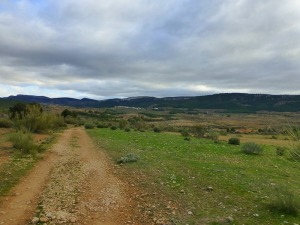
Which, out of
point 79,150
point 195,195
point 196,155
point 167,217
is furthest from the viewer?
point 79,150

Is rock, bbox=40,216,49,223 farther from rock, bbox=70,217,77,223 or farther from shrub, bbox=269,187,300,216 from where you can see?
shrub, bbox=269,187,300,216

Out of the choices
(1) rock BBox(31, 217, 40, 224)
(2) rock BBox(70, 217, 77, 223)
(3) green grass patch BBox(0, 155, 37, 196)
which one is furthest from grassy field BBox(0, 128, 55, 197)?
(2) rock BBox(70, 217, 77, 223)

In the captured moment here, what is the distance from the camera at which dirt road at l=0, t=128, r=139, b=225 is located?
8641mm

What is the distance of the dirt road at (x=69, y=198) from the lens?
28.3 ft

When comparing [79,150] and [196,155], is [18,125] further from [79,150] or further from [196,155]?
[196,155]

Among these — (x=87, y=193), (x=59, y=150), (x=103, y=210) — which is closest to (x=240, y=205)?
(x=103, y=210)

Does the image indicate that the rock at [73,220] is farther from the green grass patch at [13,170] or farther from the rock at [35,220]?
the green grass patch at [13,170]

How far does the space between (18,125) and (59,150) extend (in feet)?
42.1

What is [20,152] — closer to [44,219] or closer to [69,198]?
[69,198]

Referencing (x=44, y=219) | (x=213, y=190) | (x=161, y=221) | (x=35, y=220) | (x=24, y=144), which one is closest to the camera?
(x=35, y=220)

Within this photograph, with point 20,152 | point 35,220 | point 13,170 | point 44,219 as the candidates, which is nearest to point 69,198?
point 44,219

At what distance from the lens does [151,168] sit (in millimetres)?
15477

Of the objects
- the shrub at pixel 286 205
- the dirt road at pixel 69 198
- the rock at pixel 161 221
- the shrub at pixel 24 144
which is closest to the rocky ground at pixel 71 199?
the dirt road at pixel 69 198

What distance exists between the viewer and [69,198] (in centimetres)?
1043
